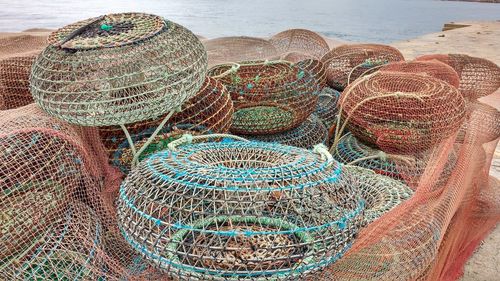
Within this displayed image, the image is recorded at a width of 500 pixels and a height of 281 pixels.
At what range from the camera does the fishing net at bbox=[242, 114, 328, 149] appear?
261 centimetres

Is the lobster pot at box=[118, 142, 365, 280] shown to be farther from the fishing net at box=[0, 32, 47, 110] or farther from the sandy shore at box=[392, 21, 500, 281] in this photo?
the fishing net at box=[0, 32, 47, 110]

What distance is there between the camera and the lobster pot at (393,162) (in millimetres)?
2242

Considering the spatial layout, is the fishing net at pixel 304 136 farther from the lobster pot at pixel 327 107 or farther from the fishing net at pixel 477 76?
the fishing net at pixel 477 76

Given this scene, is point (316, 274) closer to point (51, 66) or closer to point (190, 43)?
point (190, 43)

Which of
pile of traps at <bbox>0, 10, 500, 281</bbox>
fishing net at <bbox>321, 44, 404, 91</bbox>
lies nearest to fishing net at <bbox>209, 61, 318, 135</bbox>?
pile of traps at <bbox>0, 10, 500, 281</bbox>

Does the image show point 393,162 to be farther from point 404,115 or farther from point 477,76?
point 477,76

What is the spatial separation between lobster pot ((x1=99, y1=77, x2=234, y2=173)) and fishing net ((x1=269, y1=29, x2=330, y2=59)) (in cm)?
220

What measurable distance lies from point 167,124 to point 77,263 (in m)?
0.76

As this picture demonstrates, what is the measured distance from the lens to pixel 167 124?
6.99 feet

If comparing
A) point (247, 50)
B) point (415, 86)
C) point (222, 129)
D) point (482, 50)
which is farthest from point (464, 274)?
point (482, 50)

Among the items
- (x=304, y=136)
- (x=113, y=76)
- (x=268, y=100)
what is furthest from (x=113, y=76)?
(x=304, y=136)

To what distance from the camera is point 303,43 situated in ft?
14.5

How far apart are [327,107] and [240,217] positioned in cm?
190

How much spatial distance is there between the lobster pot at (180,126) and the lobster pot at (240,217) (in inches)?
21.8
